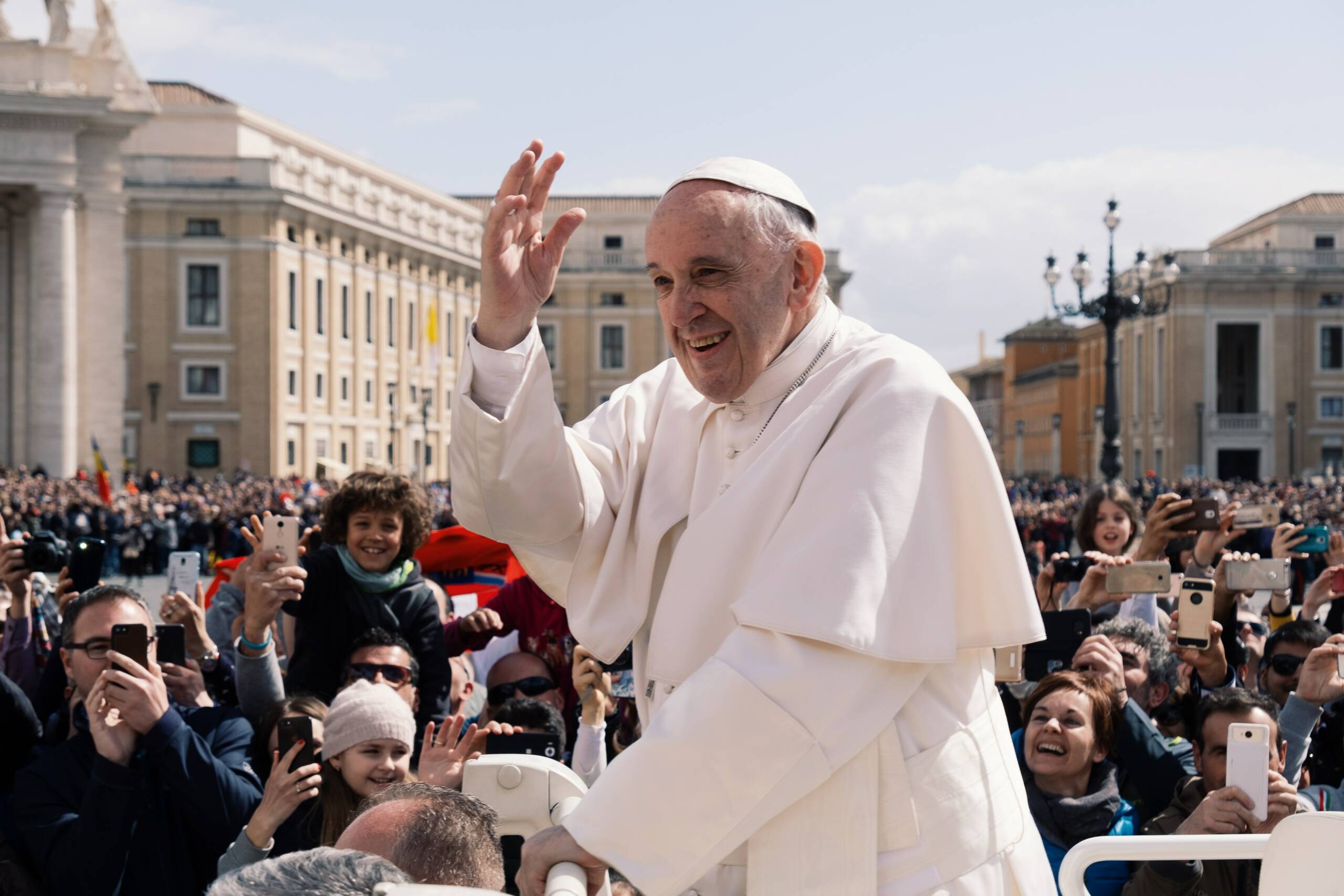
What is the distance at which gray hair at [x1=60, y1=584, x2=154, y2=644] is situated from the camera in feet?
13.9

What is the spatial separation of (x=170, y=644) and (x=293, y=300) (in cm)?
5005

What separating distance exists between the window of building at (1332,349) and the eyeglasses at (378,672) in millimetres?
66639

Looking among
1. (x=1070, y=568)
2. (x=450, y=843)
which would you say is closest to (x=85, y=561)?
(x=450, y=843)

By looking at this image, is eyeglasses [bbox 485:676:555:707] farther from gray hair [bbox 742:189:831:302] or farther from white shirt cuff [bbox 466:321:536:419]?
gray hair [bbox 742:189:831:302]

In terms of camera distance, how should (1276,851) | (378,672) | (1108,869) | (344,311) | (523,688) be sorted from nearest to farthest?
(1276,851)
(1108,869)
(378,672)
(523,688)
(344,311)

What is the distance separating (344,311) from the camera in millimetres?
56875

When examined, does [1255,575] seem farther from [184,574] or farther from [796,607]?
[184,574]

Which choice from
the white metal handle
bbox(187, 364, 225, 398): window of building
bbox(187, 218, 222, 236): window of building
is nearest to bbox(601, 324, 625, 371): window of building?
bbox(187, 364, 225, 398): window of building

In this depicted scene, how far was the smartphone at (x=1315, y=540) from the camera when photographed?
6.43 metres

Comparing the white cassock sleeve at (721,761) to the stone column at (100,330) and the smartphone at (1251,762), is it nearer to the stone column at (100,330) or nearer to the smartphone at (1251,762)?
the smartphone at (1251,762)

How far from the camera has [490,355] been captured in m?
2.49

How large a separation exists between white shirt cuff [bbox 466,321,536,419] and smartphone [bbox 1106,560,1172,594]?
317 cm

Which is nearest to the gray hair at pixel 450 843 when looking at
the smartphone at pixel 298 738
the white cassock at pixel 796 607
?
the white cassock at pixel 796 607

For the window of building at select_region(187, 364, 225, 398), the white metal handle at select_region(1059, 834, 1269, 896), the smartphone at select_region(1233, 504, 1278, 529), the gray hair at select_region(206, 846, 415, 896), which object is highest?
the window of building at select_region(187, 364, 225, 398)
